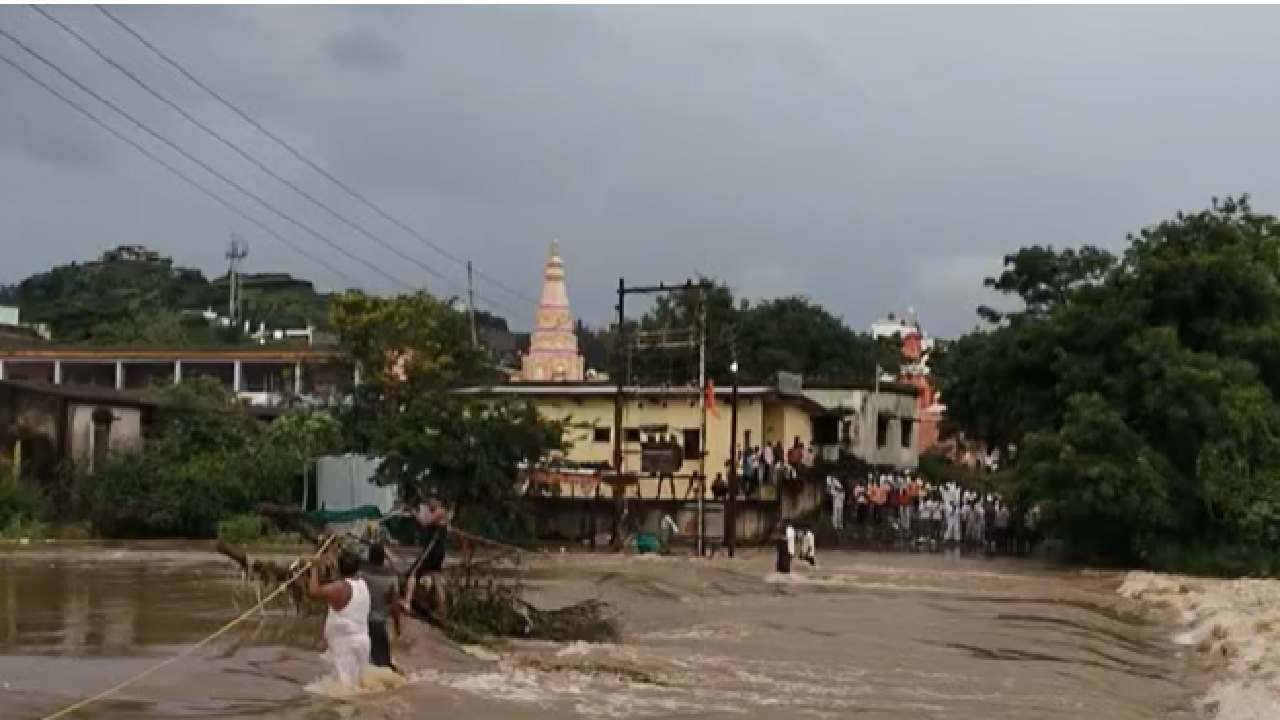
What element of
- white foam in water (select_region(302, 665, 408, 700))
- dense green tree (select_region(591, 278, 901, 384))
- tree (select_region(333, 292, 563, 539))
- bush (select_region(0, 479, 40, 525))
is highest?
dense green tree (select_region(591, 278, 901, 384))

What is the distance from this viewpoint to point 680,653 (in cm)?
1912

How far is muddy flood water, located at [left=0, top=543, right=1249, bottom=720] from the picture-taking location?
1441 cm

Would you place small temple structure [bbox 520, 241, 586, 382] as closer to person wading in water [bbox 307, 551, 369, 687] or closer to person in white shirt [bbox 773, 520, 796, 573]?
person in white shirt [bbox 773, 520, 796, 573]

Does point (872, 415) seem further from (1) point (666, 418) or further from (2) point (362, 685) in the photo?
(2) point (362, 685)

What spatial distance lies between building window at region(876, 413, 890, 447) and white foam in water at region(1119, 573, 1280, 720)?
21643 mm

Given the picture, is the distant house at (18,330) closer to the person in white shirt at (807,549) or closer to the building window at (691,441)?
the building window at (691,441)

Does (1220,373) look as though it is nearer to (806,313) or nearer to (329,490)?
(329,490)

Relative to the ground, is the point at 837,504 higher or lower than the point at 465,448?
lower

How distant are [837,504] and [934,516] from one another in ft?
8.68

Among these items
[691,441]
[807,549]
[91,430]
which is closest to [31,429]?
[91,430]

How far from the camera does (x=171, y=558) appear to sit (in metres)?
30.3

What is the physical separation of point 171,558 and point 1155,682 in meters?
19.2

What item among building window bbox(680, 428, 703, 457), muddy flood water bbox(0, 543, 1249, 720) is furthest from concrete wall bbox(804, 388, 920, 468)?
muddy flood water bbox(0, 543, 1249, 720)

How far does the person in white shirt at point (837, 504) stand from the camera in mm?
42562
